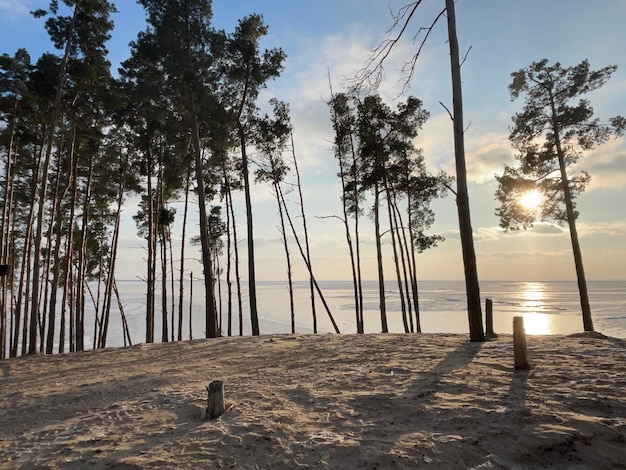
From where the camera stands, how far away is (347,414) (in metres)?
4.07

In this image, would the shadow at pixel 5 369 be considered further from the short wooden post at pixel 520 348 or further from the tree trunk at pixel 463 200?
the tree trunk at pixel 463 200

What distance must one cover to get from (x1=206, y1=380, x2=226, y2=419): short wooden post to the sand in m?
0.14

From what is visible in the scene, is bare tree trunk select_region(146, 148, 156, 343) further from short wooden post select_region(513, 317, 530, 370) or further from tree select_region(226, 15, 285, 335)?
short wooden post select_region(513, 317, 530, 370)

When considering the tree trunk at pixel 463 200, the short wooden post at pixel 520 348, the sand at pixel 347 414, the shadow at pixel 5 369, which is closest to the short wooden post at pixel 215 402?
the sand at pixel 347 414

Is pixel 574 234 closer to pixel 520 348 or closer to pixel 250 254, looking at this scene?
pixel 520 348

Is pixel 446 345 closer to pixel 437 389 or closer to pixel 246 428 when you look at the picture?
pixel 437 389

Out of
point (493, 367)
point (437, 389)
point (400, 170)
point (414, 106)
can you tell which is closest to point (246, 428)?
point (437, 389)

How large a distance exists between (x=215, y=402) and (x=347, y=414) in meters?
1.60

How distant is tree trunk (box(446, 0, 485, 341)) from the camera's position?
7.71 m

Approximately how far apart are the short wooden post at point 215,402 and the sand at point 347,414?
0.14 metres

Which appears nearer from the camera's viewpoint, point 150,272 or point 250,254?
point 250,254

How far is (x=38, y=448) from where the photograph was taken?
371 cm

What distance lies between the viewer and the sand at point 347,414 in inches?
124

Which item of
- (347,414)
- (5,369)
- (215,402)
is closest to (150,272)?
(5,369)
